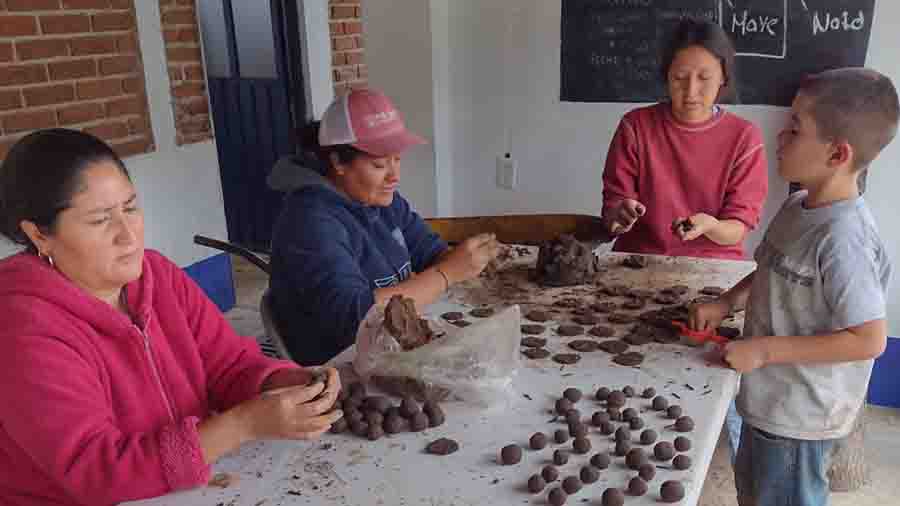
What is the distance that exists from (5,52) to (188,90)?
104 centimetres

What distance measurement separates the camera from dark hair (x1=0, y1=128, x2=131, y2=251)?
1136 millimetres

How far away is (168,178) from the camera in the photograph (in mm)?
3850

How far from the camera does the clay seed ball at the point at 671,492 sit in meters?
1.14

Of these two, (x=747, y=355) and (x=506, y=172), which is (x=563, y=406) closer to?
(x=747, y=355)

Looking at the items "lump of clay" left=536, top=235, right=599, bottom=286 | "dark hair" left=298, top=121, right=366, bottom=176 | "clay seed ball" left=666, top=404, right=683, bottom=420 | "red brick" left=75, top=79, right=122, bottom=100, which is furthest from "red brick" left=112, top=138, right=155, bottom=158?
"clay seed ball" left=666, top=404, right=683, bottom=420

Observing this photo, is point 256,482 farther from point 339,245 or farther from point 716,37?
point 716,37

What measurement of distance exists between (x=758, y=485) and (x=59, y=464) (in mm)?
1533

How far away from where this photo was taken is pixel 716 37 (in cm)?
234

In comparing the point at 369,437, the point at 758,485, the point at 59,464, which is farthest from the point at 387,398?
the point at 758,485

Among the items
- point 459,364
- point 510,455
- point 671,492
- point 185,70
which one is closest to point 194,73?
point 185,70

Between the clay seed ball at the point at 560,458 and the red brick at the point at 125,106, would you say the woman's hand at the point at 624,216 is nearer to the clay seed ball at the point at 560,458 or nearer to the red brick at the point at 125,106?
the clay seed ball at the point at 560,458

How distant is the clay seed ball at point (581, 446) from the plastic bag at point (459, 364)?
21cm

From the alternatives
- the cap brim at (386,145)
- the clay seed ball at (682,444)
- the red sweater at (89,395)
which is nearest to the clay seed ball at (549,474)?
the clay seed ball at (682,444)

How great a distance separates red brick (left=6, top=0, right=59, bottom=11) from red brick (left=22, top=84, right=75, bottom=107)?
33 cm
